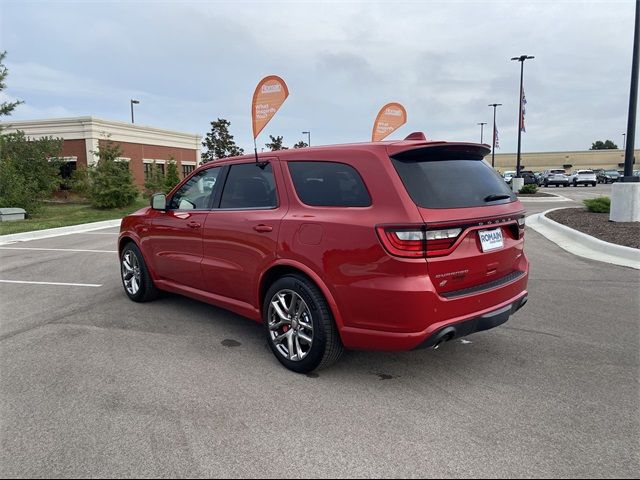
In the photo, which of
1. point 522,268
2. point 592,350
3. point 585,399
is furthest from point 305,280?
point 592,350

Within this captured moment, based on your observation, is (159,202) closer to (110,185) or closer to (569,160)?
(110,185)

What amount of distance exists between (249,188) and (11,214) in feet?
52.6

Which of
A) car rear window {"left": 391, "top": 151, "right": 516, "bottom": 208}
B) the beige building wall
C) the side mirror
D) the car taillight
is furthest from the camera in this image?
the beige building wall

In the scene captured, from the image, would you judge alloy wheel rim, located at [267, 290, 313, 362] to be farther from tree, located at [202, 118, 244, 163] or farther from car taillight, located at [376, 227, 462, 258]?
tree, located at [202, 118, 244, 163]

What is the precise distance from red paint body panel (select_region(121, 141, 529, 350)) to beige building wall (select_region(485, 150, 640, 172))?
85.9m

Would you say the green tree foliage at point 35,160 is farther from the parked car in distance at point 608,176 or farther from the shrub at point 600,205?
the parked car in distance at point 608,176

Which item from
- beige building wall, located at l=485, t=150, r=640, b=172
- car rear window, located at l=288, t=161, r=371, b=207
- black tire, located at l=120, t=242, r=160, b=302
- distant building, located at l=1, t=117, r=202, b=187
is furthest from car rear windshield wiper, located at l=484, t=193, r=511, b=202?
beige building wall, located at l=485, t=150, r=640, b=172

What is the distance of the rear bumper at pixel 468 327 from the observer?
10.5 ft

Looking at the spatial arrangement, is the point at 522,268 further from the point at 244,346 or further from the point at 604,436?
the point at 244,346

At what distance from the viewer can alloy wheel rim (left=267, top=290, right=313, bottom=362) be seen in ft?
12.1

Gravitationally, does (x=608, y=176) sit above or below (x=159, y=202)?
above

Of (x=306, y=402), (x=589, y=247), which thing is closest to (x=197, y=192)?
(x=306, y=402)

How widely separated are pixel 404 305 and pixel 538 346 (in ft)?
6.32

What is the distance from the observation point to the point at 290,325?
12.5ft
